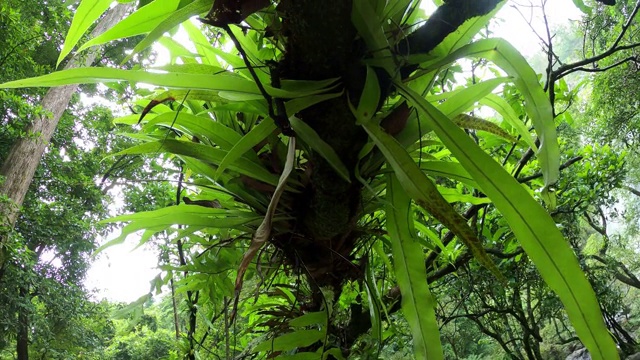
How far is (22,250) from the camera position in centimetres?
280

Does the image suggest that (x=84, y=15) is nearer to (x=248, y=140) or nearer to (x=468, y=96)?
(x=248, y=140)

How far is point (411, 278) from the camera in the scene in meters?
0.31

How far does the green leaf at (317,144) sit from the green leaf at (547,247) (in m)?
0.08

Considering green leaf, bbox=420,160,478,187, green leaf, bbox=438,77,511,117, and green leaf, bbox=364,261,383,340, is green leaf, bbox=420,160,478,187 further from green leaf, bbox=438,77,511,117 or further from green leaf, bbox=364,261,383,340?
green leaf, bbox=364,261,383,340

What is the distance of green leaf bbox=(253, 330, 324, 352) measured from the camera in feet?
1.36

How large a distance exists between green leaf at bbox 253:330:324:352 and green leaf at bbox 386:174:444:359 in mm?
154

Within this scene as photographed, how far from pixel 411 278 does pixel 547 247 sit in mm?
111

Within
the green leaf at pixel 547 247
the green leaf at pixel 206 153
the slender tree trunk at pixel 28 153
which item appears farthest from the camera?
the slender tree trunk at pixel 28 153

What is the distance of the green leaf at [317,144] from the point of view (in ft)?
0.89

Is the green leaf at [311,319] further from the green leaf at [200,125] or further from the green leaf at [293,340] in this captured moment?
the green leaf at [200,125]

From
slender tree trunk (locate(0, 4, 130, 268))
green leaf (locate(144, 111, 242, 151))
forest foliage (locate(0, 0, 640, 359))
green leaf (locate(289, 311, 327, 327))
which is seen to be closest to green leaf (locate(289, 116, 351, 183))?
forest foliage (locate(0, 0, 640, 359))

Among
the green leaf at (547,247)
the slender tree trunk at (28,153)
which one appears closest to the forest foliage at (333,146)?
the green leaf at (547,247)

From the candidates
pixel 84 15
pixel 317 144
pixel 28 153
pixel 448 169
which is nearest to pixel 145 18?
pixel 84 15

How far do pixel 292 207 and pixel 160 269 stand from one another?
23 cm
